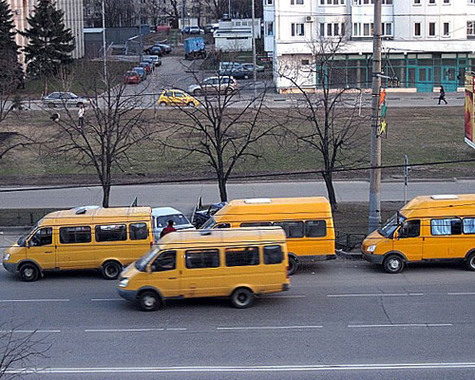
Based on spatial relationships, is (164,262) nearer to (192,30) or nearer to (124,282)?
(124,282)

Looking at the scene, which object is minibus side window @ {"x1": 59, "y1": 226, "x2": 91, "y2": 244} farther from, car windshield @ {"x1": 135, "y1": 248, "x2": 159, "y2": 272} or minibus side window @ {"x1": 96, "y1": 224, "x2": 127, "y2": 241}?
car windshield @ {"x1": 135, "y1": 248, "x2": 159, "y2": 272}

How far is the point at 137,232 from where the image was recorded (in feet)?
66.7

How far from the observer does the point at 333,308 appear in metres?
17.1

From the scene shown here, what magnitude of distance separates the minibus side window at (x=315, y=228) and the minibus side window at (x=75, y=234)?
5.67 metres

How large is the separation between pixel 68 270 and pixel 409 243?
8.84 metres

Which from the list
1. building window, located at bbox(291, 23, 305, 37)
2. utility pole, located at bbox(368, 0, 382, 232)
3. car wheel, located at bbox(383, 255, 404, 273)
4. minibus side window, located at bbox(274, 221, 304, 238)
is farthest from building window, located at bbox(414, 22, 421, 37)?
minibus side window, located at bbox(274, 221, 304, 238)

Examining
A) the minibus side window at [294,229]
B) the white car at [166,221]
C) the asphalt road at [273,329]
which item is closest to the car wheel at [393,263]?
the asphalt road at [273,329]

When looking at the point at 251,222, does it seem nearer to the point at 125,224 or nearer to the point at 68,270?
the point at 125,224

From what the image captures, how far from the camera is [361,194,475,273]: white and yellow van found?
Result: 2008 centimetres

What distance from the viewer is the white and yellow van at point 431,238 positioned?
65.9 ft

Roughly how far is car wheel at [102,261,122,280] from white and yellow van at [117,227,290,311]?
9.15ft

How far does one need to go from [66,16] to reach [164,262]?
66.6m

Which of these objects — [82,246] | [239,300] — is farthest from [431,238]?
[82,246]

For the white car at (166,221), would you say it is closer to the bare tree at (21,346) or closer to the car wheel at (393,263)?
the car wheel at (393,263)
